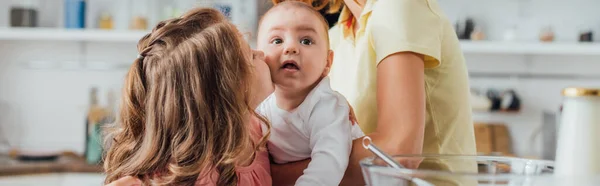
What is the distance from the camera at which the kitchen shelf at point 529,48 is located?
12.6 ft

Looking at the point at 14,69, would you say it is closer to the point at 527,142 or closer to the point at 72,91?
the point at 72,91

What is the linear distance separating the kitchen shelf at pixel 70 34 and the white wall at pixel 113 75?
9.3 inches

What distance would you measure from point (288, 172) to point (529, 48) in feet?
9.66

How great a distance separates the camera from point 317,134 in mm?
1178

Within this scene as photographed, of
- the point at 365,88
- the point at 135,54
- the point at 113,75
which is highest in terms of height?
the point at 365,88

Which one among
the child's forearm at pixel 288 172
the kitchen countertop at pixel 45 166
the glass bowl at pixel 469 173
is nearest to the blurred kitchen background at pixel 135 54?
the kitchen countertop at pixel 45 166

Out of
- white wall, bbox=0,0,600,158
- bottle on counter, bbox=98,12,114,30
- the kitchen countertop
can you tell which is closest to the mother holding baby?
the kitchen countertop

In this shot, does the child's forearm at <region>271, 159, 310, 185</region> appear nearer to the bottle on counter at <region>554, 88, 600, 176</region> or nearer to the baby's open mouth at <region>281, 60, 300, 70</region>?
the baby's open mouth at <region>281, 60, 300, 70</region>

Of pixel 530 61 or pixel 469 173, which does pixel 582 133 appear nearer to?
pixel 469 173

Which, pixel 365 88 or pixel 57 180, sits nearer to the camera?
pixel 365 88

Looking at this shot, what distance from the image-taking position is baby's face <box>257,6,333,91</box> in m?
1.22

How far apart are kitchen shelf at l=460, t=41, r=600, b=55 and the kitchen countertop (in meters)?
1.91

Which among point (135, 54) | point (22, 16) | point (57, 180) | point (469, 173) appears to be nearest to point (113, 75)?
point (135, 54)

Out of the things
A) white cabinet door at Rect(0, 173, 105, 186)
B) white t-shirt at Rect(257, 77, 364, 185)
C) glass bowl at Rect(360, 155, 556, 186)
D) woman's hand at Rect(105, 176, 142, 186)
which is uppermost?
glass bowl at Rect(360, 155, 556, 186)
